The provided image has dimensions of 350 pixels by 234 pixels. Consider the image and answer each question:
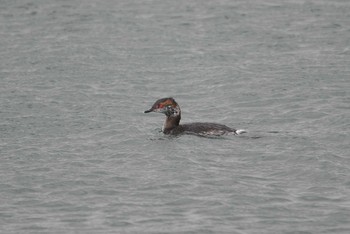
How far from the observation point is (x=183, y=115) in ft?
77.2

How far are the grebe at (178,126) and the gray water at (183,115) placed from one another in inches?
8.2

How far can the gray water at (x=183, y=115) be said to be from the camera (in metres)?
15.5

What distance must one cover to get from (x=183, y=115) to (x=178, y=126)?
2.38 meters

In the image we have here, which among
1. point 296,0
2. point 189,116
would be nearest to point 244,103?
point 189,116

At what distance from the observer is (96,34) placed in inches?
1255

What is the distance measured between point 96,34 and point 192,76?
18.4ft

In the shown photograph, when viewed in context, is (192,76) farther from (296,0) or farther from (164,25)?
(296,0)

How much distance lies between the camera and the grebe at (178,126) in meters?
20.3

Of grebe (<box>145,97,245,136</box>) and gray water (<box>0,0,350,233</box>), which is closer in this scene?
gray water (<box>0,0,350,233</box>)

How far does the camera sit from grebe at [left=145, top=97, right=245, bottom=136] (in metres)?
20.3

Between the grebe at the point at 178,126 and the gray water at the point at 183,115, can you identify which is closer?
the gray water at the point at 183,115

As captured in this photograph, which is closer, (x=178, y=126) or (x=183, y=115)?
(x=178, y=126)

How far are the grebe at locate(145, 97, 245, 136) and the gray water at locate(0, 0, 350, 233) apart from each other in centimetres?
21

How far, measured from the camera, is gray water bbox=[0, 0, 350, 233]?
15523 mm
